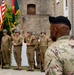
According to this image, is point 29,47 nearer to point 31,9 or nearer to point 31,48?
point 31,48

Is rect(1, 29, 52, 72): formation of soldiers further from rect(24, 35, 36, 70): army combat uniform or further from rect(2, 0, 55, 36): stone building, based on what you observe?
rect(2, 0, 55, 36): stone building

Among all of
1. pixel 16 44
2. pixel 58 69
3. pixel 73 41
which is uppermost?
pixel 73 41

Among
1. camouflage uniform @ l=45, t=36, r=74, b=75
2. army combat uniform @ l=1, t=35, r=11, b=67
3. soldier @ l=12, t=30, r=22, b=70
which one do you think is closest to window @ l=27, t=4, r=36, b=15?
army combat uniform @ l=1, t=35, r=11, b=67

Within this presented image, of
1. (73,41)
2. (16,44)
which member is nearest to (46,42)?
(16,44)

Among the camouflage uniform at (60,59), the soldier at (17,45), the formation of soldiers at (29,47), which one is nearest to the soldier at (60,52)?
the camouflage uniform at (60,59)

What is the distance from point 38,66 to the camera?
1427 centimetres

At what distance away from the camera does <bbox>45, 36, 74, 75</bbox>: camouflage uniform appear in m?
2.71

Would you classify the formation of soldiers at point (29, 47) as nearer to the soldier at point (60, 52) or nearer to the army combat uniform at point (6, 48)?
the army combat uniform at point (6, 48)

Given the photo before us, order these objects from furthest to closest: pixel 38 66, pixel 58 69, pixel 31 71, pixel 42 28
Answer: pixel 42 28, pixel 38 66, pixel 31 71, pixel 58 69

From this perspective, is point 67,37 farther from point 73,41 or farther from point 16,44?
point 16,44

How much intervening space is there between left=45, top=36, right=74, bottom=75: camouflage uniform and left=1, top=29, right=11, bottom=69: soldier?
37.9ft

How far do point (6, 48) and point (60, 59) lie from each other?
1189 cm

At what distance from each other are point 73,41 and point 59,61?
29 cm

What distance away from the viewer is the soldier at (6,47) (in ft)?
47.3
